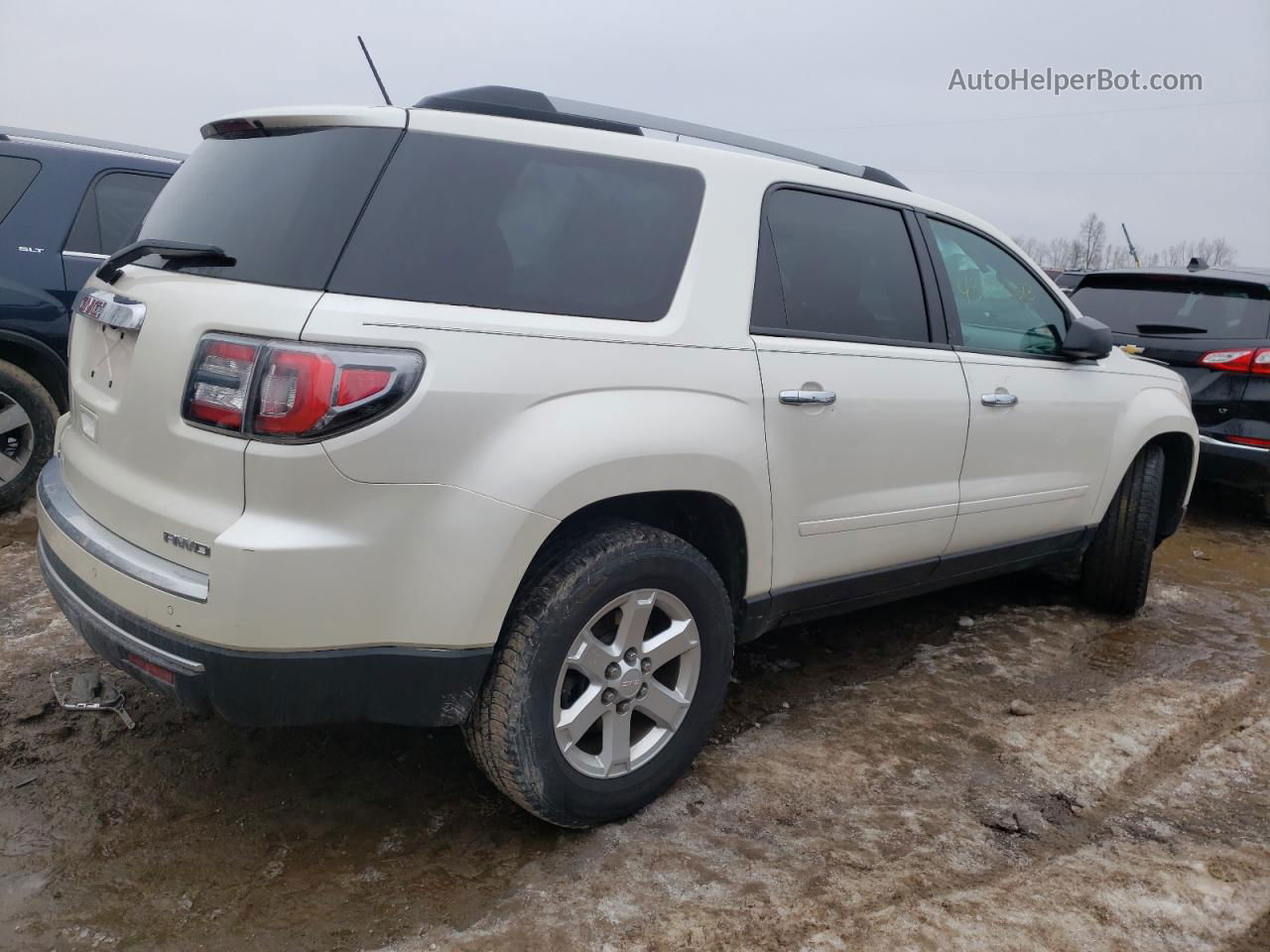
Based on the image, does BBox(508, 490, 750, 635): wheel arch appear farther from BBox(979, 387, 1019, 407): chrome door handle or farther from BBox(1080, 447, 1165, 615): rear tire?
BBox(1080, 447, 1165, 615): rear tire

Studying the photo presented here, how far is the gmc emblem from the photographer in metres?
2.06

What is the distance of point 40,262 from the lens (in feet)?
15.9

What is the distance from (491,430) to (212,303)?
25.8 inches

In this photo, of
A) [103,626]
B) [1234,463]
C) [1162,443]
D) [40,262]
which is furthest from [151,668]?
[1234,463]

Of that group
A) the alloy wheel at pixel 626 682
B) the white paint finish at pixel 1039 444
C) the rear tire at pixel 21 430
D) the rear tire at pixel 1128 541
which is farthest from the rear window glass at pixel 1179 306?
the rear tire at pixel 21 430

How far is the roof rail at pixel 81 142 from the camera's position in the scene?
500 centimetres

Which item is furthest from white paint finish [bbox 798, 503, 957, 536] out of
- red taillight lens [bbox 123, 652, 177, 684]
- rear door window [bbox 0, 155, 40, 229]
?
rear door window [bbox 0, 155, 40, 229]

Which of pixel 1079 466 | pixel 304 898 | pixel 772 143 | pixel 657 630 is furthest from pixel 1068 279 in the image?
pixel 304 898

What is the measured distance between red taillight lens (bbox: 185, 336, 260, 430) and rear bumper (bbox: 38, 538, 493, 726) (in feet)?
1.56

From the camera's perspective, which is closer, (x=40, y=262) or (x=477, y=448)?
(x=477, y=448)

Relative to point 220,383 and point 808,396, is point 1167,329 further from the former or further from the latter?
point 220,383

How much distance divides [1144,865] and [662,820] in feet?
4.07

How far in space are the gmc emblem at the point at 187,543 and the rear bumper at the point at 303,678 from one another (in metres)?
0.19

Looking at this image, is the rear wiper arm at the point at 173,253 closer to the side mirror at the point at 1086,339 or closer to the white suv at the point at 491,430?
the white suv at the point at 491,430
